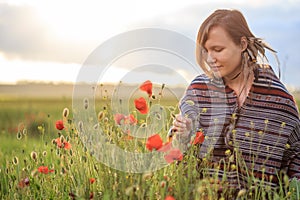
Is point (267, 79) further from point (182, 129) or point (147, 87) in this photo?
point (147, 87)

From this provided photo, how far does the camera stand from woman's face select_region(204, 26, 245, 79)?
10.5 ft

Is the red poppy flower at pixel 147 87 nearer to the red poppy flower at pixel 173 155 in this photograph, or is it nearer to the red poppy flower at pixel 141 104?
the red poppy flower at pixel 141 104

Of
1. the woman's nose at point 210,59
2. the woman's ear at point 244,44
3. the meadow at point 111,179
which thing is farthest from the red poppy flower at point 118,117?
the woman's ear at point 244,44

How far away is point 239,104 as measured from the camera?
11.0ft

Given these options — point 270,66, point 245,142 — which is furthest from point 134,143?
point 270,66

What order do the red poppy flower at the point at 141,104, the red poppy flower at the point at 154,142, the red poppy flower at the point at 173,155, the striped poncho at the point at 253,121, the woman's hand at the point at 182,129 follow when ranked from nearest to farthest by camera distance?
the red poppy flower at the point at 154,142 < the red poppy flower at the point at 173,155 < the red poppy flower at the point at 141,104 < the woman's hand at the point at 182,129 < the striped poncho at the point at 253,121

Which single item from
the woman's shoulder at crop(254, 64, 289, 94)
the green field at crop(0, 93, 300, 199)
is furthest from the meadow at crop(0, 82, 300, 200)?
the woman's shoulder at crop(254, 64, 289, 94)

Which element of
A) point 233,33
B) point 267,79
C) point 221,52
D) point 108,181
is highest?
point 233,33

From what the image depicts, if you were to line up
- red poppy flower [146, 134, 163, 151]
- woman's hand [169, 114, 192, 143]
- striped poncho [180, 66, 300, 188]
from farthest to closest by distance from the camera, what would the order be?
striped poncho [180, 66, 300, 188] → woman's hand [169, 114, 192, 143] → red poppy flower [146, 134, 163, 151]

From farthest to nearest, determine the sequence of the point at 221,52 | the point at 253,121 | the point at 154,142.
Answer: the point at 253,121 → the point at 221,52 → the point at 154,142

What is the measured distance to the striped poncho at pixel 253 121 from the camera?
3309 millimetres

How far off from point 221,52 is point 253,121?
0.53 metres

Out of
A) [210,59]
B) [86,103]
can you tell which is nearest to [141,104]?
[86,103]

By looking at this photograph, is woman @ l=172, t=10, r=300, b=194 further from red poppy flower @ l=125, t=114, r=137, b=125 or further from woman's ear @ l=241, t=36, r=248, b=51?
red poppy flower @ l=125, t=114, r=137, b=125
